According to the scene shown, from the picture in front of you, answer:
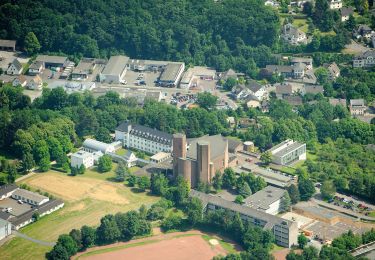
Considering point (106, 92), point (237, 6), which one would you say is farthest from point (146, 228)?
point (237, 6)

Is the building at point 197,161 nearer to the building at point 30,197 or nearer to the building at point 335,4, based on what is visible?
the building at point 30,197

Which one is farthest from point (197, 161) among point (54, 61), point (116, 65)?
point (54, 61)

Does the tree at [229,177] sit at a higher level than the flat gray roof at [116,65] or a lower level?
lower

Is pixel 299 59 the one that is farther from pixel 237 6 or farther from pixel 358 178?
pixel 358 178

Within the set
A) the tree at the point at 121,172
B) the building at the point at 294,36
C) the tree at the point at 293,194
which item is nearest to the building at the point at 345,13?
the building at the point at 294,36

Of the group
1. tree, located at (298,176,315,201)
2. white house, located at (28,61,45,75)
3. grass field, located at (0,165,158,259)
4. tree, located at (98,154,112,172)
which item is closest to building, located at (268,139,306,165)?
tree, located at (298,176,315,201)

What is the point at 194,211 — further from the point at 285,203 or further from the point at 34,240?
the point at 34,240
